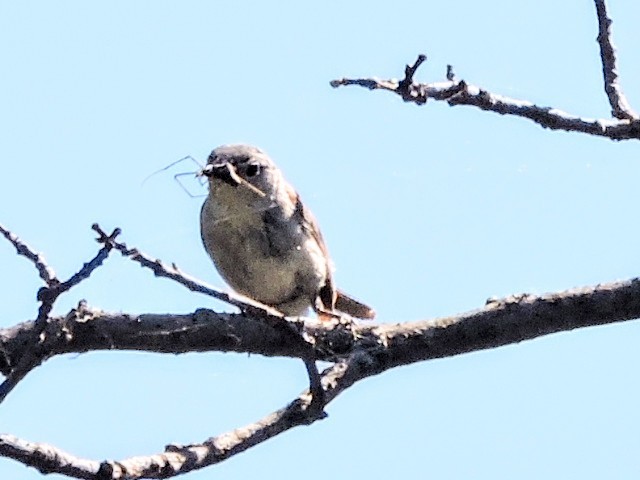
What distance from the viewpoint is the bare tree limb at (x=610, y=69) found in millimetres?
3289

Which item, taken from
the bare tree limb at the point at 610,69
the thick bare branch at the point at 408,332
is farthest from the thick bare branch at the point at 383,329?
the bare tree limb at the point at 610,69

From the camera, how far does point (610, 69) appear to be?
11.3ft

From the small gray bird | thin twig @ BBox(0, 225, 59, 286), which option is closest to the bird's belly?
the small gray bird

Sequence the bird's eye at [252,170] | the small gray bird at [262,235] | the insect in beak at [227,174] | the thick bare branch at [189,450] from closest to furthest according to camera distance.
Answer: the thick bare branch at [189,450]
the insect in beak at [227,174]
the small gray bird at [262,235]
the bird's eye at [252,170]

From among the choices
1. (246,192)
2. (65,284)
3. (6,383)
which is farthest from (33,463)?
(246,192)

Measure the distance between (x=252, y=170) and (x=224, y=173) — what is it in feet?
1.44

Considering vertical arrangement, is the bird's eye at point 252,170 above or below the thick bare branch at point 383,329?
above

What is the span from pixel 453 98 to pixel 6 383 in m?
1.31

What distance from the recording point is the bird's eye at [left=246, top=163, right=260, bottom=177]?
596cm

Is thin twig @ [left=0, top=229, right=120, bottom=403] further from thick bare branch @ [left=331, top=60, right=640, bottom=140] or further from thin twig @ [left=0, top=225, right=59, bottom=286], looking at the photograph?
thick bare branch @ [left=331, top=60, right=640, bottom=140]

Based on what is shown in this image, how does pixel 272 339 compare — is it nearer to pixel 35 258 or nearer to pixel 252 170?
pixel 35 258

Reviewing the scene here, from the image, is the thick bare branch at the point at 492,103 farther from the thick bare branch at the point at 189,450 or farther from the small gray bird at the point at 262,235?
the small gray bird at the point at 262,235

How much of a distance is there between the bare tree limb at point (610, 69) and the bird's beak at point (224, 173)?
7.41 feet

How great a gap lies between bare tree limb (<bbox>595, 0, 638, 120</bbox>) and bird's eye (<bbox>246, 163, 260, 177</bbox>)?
2739mm
